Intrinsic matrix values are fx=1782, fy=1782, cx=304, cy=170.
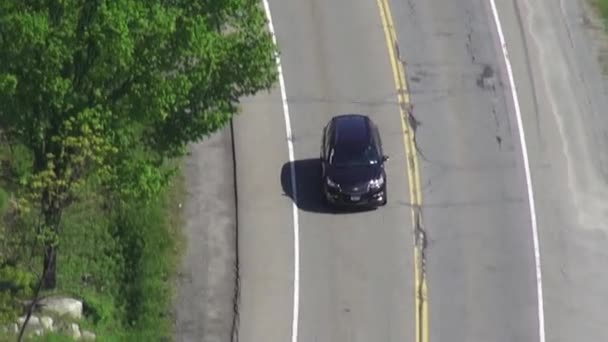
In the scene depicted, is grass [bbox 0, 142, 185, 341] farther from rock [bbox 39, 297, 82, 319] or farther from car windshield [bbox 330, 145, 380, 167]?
car windshield [bbox 330, 145, 380, 167]

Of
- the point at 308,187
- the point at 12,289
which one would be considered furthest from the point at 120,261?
the point at 308,187

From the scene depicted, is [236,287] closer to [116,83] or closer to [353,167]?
[353,167]

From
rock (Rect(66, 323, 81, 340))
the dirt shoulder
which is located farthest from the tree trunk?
the dirt shoulder

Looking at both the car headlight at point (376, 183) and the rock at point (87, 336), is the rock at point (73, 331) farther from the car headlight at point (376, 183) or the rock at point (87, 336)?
the car headlight at point (376, 183)

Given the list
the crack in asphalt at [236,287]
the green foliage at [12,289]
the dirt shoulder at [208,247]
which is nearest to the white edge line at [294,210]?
the crack in asphalt at [236,287]

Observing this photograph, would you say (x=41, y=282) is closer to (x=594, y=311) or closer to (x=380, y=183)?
(x=380, y=183)

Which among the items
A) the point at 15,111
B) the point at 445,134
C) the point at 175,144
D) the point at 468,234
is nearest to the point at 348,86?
the point at 445,134
